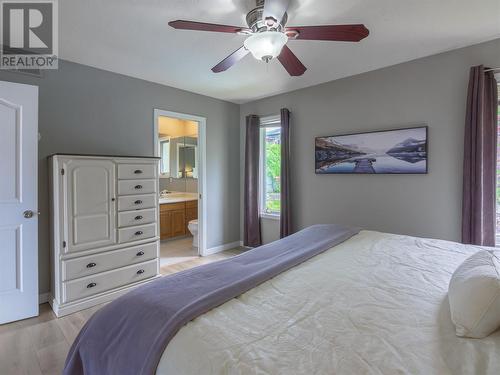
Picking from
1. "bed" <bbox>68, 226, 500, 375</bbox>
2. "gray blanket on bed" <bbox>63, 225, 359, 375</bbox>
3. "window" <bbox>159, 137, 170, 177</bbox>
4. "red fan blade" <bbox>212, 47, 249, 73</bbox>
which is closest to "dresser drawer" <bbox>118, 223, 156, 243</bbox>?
"gray blanket on bed" <bbox>63, 225, 359, 375</bbox>

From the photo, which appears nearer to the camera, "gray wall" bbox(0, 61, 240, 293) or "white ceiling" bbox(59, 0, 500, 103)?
"white ceiling" bbox(59, 0, 500, 103)

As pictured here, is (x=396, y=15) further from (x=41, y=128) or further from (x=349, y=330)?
(x=41, y=128)

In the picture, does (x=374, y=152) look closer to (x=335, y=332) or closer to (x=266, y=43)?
(x=266, y=43)

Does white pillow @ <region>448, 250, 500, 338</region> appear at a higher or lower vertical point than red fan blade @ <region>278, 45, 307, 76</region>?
lower

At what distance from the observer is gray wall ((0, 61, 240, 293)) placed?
8.66 ft

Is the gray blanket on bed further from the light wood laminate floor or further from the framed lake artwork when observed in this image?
the framed lake artwork

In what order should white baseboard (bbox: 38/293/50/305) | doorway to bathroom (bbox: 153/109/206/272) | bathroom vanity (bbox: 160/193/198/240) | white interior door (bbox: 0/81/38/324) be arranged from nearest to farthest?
white interior door (bbox: 0/81/38/324)
white baseboard (bbox: 38/293/50/305)
doorway to bathroom (bbox: 153/109/206/272)
bathroom vanity (bbox: 160/193/198/240)

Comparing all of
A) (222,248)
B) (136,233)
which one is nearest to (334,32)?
(136,233)

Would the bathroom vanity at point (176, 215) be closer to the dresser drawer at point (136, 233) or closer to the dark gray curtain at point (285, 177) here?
the dresser drawer at point (136, 233)

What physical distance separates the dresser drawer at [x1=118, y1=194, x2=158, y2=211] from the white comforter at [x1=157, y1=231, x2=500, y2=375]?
76.9 inches

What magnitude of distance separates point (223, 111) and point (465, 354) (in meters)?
4.07

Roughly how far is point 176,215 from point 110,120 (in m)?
2.32

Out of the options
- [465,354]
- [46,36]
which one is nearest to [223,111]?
[46,36]

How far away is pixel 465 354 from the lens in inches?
32.9
